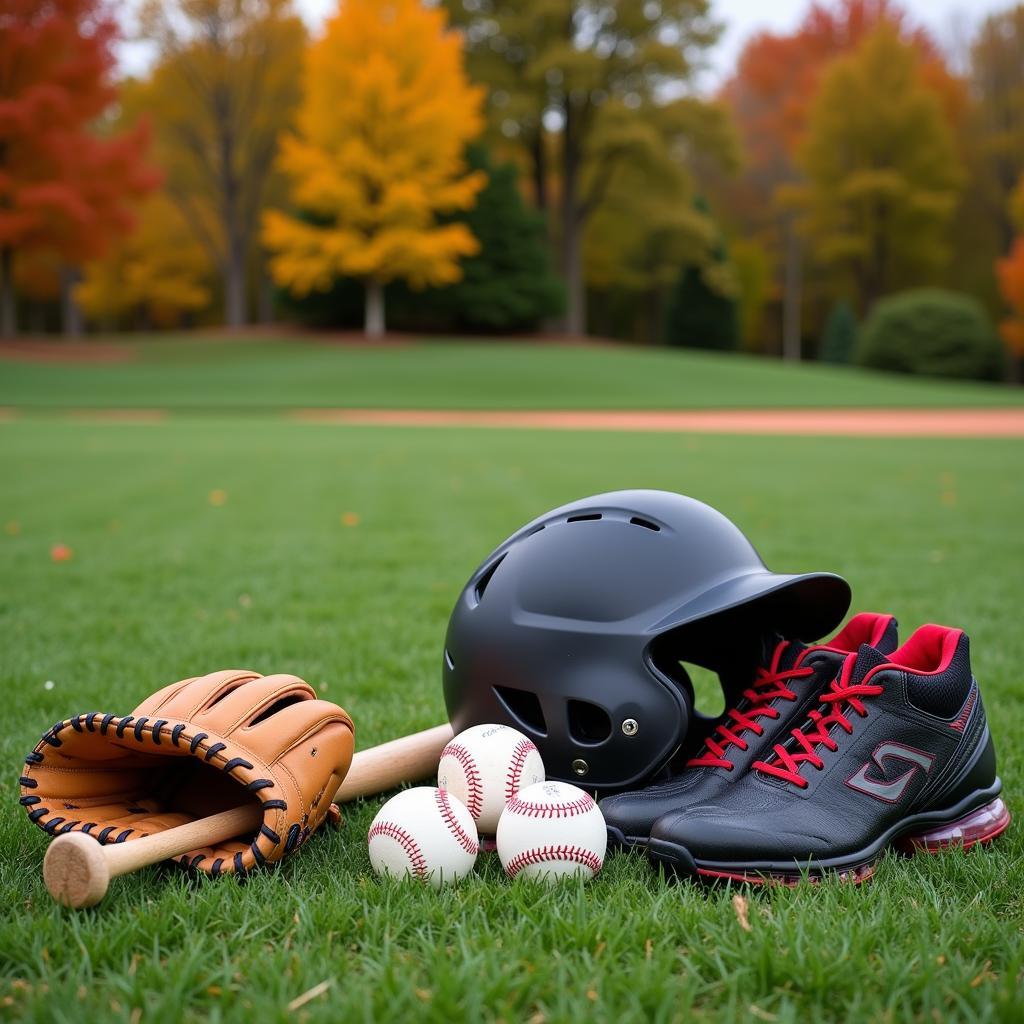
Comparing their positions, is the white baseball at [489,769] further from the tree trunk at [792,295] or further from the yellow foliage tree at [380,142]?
the tree trunk at [792,295]

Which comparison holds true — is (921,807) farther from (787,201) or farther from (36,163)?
(787,201)

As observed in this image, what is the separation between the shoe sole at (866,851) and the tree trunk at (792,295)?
1948 inches

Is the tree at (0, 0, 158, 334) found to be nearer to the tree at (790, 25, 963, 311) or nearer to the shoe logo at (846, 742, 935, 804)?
the tree at (790, 25, 963, 311)

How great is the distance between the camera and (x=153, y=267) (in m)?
46.0

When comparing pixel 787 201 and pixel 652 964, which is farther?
pixel 787 201

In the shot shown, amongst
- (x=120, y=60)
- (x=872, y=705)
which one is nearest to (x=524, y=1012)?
(x=872, y=705)

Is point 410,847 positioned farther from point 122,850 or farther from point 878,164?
point 878,164

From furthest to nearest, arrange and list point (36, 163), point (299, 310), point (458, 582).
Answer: point (299, 310), point (36, 163), point (458, 582)

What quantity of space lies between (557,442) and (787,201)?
1436 inches

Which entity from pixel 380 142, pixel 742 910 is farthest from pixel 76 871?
pixel 380 142

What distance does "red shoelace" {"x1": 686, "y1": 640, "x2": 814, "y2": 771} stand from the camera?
2.49 m

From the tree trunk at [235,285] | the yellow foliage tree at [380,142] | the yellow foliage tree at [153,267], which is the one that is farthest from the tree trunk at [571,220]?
the yellow foliage tree at [153,267]

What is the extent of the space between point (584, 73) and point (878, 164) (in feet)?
57.0

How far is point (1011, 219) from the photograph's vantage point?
4738 cm
